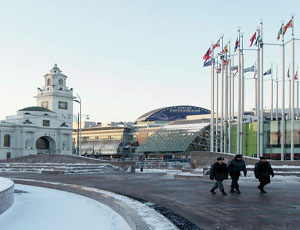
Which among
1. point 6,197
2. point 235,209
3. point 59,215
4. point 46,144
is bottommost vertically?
point 59,215

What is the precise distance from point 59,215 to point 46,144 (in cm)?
11565

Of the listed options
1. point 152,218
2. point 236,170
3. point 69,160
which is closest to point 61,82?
point 69,160

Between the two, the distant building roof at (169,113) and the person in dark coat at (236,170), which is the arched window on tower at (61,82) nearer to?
the distant building roof at (169,113)

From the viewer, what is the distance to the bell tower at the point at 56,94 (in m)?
136

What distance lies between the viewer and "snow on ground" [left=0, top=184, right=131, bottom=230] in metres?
9.77

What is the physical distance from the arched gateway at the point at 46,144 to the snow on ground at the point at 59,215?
109 m

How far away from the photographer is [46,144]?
124062 millimetres

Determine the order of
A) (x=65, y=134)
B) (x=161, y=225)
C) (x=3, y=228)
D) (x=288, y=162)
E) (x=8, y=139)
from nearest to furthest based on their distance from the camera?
(x=161, y=225), (x=3, y=228), (x=288, y=162), (x=8, y=139), (x=65, y=134)

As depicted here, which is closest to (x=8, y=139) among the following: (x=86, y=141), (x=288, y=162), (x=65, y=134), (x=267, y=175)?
(x=65, y=134)

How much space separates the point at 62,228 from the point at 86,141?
145744mm

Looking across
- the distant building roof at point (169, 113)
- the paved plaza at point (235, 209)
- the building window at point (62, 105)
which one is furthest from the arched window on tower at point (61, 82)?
the paved plaza at point (235, 209)

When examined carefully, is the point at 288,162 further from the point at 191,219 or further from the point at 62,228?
the point at 62,228

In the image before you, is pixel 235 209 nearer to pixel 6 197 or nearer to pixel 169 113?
pixel 6 197

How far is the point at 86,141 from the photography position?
504 feet
